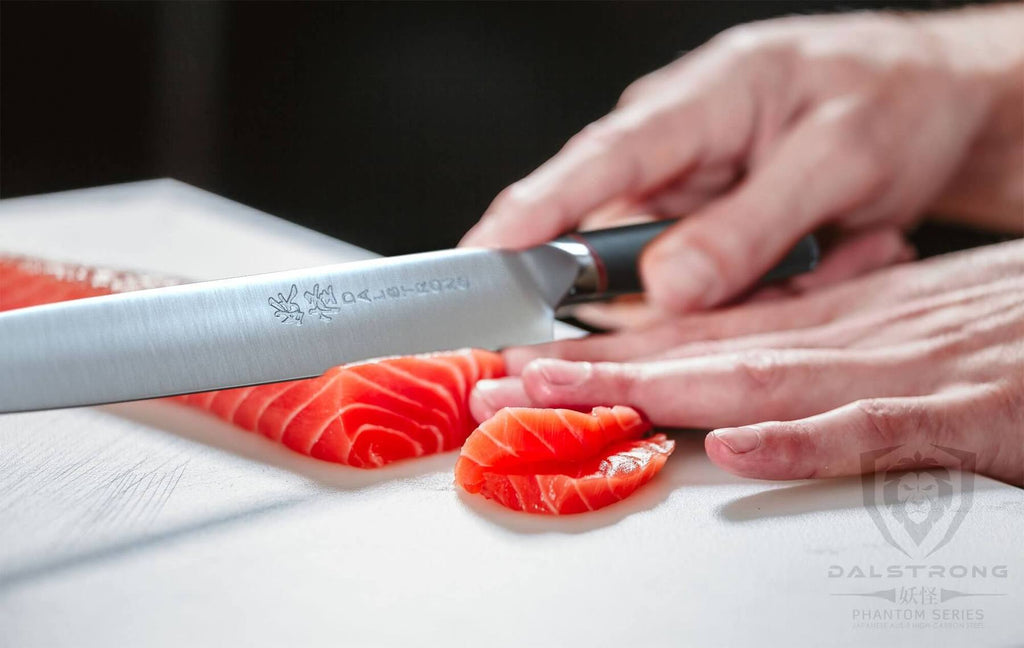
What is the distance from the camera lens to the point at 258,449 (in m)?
1.57

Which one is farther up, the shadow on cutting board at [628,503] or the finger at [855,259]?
the finger at [855,259]

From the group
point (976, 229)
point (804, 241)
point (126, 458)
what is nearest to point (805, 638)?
point (126, 458)

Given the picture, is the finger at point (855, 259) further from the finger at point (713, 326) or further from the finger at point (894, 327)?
the finger at point (894, 327)

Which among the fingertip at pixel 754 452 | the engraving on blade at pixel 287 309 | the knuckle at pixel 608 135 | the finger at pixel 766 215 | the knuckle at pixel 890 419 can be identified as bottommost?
the fingertip at pixel 754 452

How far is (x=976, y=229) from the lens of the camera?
283 cm

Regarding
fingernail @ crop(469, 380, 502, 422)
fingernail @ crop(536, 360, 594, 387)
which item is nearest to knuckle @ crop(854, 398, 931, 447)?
fingernail @ crop(536, 360, 594, 387)

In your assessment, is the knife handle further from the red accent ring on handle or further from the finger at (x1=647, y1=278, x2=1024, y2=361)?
the finger at (x1=647, y1=278, x2=1024, y2=361)

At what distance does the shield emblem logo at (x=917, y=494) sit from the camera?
53.2 inches

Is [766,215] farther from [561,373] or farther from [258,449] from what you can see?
[258,449]

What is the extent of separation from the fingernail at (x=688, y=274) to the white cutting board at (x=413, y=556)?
446mm

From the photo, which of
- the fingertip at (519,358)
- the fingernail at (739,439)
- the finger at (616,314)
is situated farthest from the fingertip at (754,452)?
the finger at (616,314)

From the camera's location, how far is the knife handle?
6.19ft

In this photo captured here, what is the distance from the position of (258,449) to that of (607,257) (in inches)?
29.0

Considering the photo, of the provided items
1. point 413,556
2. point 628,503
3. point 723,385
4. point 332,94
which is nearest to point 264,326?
point 413,556
